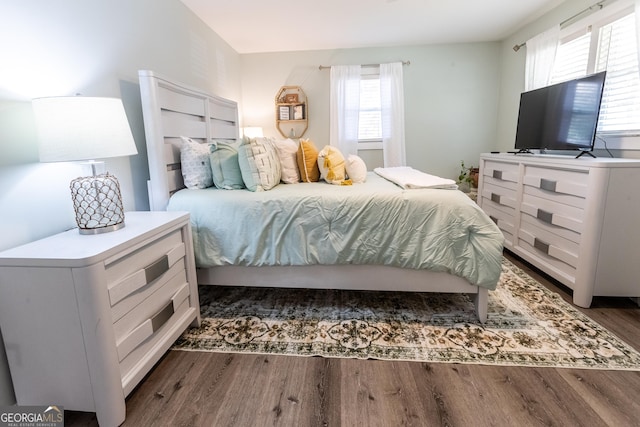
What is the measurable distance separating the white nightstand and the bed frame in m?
0.72

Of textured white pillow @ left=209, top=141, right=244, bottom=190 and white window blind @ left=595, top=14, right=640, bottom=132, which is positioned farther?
white window blind @ left=595, top=14, right=640, bottom=132

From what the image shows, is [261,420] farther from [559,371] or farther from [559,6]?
[559,6]

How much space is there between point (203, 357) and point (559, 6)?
4061 millimetres

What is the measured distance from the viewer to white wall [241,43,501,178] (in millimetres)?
4090

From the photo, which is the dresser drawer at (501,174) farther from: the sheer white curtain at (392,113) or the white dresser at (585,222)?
the sheer white curtain at (392,113)

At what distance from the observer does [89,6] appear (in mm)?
1722

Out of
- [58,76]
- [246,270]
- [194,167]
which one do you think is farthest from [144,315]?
[58,76]

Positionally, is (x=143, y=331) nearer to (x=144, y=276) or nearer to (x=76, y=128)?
(x=144, y=276)

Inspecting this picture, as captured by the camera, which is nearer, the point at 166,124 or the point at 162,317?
the point at 162,317

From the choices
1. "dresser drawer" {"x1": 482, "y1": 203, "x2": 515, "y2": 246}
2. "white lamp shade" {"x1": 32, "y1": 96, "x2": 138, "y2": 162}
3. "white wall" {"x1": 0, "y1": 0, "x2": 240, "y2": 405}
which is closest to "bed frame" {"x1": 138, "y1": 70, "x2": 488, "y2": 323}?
"white wall" {"x1": 0, "y1": 0, "x2": 240, "y2": 405}

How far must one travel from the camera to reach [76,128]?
1234 millimetres

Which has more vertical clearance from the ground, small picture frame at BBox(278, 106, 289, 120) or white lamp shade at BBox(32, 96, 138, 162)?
small picture frame at BBox(278, 106, 289, 120)

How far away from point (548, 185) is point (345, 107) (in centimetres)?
257

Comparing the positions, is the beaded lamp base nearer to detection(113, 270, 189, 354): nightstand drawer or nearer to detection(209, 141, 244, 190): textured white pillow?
detection(113, 270, 189, 354): nightstand drawer
